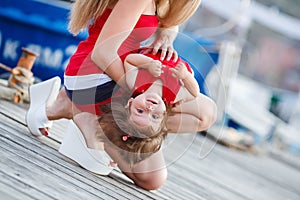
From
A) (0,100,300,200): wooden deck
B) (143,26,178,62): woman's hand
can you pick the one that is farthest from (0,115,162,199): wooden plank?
(143,26,178,62): woman's hand

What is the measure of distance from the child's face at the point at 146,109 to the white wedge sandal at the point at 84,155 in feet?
0.54

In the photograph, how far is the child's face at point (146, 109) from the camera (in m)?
1.77

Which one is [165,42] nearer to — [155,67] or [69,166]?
[155,67]

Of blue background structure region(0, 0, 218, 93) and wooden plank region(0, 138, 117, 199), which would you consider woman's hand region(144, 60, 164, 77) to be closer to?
wooden plank region(0, 138, 117, 199)

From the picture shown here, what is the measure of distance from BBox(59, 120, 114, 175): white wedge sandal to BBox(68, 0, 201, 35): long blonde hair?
0.32m

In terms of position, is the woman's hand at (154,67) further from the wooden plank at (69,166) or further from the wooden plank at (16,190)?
the wooden plank at (16,190)

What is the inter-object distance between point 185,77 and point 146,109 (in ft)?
0.48

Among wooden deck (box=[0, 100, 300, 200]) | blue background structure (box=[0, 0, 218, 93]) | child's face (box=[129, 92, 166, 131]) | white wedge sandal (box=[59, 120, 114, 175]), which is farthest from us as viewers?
blue background structure (box=[0, 0, 218, 93])

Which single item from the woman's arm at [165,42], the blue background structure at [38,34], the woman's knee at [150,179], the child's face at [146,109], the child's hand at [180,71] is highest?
the woman's arm at [165,42]

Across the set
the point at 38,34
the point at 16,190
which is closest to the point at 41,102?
the point at 16,190

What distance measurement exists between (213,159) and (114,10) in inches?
87.9

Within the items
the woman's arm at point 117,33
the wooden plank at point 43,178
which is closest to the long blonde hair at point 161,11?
the woman's arm at point 117,33

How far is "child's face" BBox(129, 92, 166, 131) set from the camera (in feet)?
5.79

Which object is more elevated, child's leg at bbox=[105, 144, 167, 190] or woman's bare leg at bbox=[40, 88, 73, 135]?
woman's bare leg at bbox=[40, 88, 73, 135]
